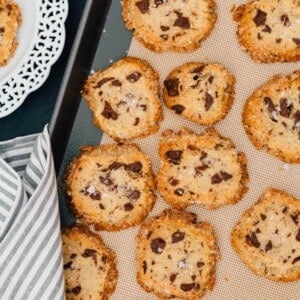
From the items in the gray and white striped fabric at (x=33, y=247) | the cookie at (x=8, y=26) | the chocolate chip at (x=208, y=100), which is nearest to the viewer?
the gray and white striped fabric at (x=33, y=247)

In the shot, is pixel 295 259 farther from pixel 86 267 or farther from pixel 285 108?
pixel 86 267

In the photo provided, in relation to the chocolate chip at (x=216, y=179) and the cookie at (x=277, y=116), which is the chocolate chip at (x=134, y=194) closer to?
the chocolate chip at (x=216, y=179)

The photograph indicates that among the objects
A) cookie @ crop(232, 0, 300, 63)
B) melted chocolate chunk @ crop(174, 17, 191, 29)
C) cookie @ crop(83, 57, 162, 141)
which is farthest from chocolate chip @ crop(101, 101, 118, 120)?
cookie @ crop(232, 0, 300, 63)

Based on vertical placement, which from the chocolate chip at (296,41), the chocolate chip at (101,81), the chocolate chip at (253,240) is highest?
the chocolate chip at (296,41)

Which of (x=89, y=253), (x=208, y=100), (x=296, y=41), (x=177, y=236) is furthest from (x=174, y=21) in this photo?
(x=89, y=253)

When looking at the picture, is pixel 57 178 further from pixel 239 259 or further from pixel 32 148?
pixel 239 259

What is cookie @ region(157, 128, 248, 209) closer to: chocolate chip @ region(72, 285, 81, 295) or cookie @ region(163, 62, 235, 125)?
cookie @ region(163, 62, 235, 125)

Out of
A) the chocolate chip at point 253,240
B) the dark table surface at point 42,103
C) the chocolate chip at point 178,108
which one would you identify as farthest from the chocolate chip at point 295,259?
the dark table surface at point 42,103
